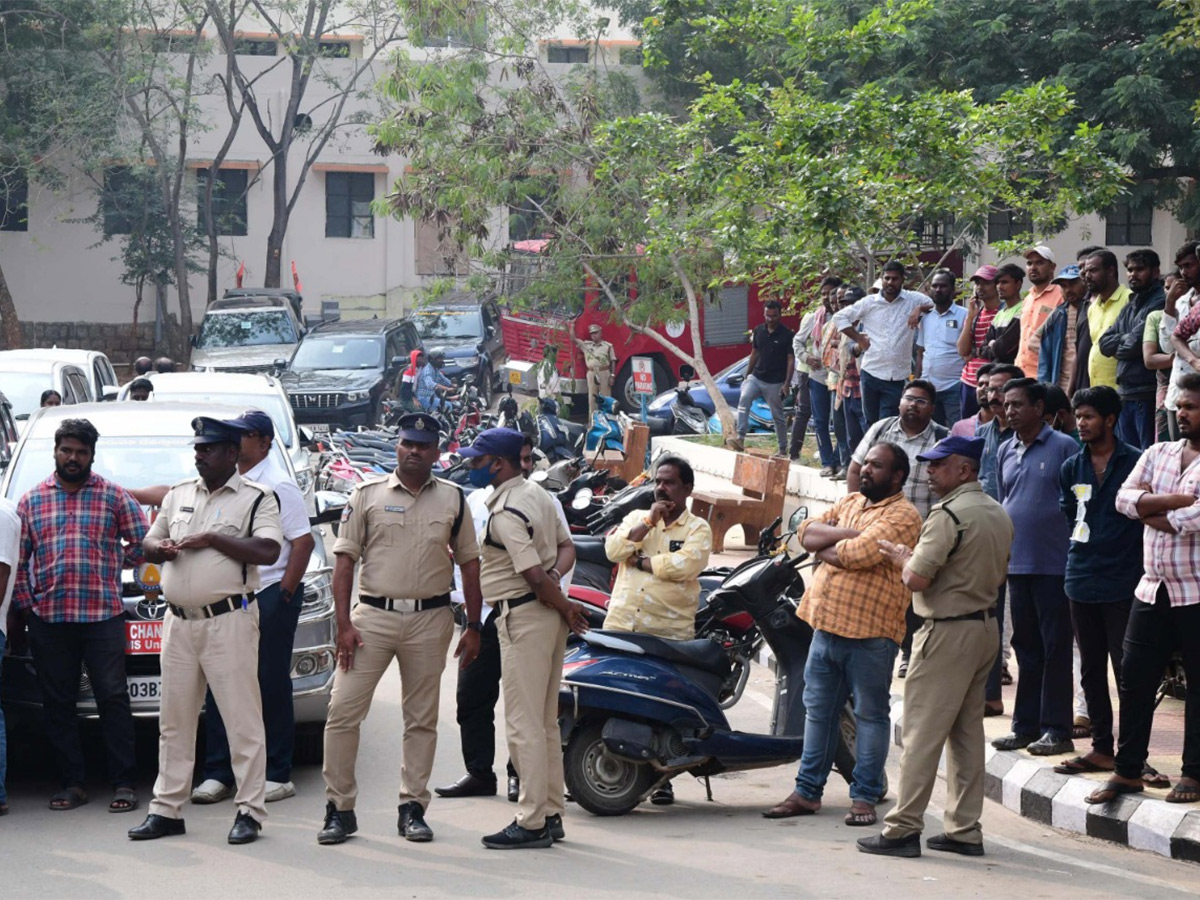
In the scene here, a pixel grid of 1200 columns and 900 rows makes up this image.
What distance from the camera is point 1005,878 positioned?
620 cm

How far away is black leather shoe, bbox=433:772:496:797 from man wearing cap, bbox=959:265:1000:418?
598 centimetres

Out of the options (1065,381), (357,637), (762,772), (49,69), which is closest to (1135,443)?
(1065,381)

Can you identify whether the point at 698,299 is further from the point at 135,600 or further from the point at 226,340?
the point at 135,600

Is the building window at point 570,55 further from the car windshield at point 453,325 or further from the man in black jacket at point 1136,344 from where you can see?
the man in black jacket at point 1136,344

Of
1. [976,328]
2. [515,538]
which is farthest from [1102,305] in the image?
[515,538]

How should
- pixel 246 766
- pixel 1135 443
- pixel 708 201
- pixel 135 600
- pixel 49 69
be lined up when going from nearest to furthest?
pixel 246 766 < pixel 135 600 < pixel 1135 443 < pixel 708 201 < pixel 49 69

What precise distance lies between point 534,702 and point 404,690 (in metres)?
0.58

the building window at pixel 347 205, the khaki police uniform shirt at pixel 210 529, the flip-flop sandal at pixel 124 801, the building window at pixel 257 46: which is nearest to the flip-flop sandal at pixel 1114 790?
the khaki police uniform shirt at pixel 210 529

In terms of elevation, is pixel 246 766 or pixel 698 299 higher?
pixel 698 299

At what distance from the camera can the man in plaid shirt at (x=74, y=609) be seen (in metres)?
7.11

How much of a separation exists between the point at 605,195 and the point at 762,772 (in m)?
13.3

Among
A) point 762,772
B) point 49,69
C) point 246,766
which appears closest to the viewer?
point 246,766

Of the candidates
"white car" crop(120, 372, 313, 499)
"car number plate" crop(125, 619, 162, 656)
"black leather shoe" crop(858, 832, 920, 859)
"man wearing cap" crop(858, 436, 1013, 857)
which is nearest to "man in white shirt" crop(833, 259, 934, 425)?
"white car" crop(120, 372, 313, 499)

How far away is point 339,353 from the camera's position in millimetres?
25844
